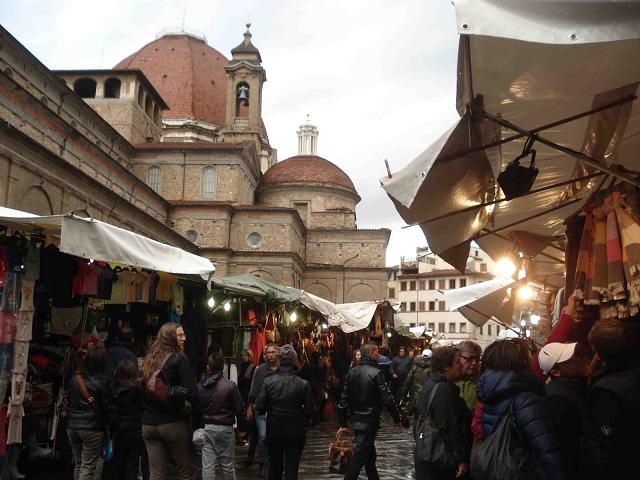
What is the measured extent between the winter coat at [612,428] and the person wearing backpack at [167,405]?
3.11m

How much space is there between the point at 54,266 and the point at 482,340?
63.5 m

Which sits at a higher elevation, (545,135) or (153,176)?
(153,176)

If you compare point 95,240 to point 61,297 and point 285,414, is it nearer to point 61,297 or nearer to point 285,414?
point 61,297

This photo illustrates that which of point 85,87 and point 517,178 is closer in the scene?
point 517,178

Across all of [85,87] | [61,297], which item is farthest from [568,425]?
[85,87]

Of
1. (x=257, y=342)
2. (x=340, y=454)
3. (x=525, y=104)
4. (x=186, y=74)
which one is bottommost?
(x=340, y=454)

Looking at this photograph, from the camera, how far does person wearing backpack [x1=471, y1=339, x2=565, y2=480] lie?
345 centimetres

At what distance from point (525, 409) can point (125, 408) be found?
3.80 meters

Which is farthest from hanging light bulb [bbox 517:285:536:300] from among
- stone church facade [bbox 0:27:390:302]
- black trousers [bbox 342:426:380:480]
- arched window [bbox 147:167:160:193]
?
arched window [bbox 147:167:160:193]

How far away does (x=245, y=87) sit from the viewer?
45281 mm

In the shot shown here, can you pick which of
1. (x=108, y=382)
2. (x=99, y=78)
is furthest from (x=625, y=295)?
(x=99, y=78)

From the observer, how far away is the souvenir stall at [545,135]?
2900 millimetres

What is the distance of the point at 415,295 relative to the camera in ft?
228

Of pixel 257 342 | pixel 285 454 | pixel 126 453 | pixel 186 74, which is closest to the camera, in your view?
pixel 285 454
